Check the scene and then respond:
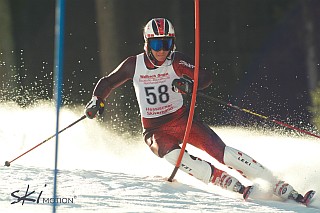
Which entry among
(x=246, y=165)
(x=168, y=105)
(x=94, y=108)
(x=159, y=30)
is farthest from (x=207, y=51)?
A: (x=246, y=165)

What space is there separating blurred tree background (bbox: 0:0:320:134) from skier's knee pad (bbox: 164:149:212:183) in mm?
5250

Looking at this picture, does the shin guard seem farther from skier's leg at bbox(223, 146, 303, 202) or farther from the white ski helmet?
the white ski helmet

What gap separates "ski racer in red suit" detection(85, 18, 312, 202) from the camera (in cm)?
606

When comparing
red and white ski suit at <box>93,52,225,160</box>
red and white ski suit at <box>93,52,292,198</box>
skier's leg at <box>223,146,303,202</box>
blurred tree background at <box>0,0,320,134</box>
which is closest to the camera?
skier's leg at <box>223,146,303,202</box>

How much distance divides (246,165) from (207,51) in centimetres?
989

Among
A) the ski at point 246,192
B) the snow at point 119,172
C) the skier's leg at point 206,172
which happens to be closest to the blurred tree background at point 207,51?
the snow at point 119,172

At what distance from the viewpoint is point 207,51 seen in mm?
15820

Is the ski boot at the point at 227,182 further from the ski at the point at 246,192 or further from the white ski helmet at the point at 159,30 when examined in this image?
the white ski helmet at the point at 159,30

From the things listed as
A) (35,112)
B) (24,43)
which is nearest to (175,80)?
(35,112)

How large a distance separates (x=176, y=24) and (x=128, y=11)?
103 centimetres

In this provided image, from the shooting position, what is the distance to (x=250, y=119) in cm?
1216

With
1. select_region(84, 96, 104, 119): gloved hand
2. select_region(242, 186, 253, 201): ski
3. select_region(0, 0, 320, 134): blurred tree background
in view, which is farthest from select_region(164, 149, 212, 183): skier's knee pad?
select_region(0, 0, 320, 134): blurred tree background

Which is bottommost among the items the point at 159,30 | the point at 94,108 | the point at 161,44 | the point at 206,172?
the point at 206,172

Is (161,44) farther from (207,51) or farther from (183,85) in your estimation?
(207,51)
